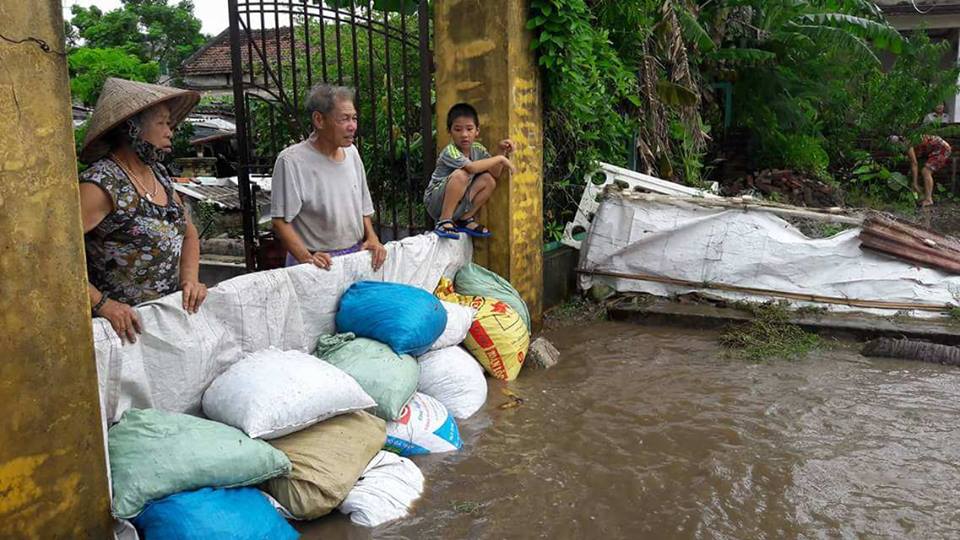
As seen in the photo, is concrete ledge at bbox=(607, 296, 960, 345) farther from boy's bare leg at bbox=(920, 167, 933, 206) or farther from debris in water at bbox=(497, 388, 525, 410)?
boy's bare leg at bbox=(920, 167, 933, 206)

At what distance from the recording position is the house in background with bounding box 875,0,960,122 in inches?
551

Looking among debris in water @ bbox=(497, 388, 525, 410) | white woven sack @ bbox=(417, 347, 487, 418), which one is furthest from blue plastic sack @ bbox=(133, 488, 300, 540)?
debris in water @ bbox=(497, 388, 525, 410)

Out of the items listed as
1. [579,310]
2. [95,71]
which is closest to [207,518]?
[579,310]

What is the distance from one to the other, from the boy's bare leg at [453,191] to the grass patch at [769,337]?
7.19ft

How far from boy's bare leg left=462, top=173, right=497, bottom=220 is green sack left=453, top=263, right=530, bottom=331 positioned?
1.37 ft

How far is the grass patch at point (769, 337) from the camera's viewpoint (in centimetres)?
547

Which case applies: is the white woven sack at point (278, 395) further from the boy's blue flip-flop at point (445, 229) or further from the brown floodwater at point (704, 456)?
the boy's blue flip-flop at point (445, 229)

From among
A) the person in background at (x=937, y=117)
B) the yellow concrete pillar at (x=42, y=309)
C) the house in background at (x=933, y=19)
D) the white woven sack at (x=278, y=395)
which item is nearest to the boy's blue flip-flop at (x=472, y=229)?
the white woven sack at (x=278, y=395)

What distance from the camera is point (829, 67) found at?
41.4 feet

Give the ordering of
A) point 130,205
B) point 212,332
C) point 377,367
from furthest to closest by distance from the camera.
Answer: point 377,367 → point 212,332 → point 130,205

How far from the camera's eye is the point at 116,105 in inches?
120

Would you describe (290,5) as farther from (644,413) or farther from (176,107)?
(644,413)

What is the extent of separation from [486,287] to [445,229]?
0.48m

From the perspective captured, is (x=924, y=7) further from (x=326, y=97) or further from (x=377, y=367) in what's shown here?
(x=377, y=367)
